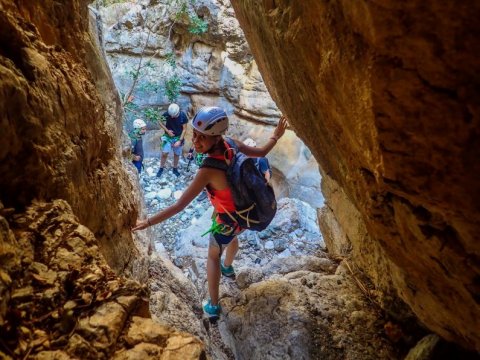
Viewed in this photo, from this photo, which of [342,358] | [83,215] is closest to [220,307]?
[342,358]

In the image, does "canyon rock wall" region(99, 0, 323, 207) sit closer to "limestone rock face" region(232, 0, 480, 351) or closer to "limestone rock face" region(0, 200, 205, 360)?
"limestone rock face" region(232, 0, 480, 351)

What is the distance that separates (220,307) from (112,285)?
2.91 meters

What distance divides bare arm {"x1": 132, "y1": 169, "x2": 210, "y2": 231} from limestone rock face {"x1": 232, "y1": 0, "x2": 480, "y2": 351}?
1187 millimetres

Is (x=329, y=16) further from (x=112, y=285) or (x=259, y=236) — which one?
(x=259, y=236)

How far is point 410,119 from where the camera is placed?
1.39 metres

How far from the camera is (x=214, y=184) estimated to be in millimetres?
3402

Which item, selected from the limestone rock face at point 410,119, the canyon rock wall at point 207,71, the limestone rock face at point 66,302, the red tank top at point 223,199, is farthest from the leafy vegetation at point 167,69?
the limestone rock face at point 66,302

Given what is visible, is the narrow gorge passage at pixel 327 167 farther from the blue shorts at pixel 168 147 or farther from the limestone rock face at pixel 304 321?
the blue shorts at pixel 168 147

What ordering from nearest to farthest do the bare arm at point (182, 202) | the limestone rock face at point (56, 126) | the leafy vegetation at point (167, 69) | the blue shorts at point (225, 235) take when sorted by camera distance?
1. the limestone rock face at point (56, 126)
2. the bare arm at point (182, 202)
3. the blue shorts at point (225, 235)
4. the leafy vegetation at point (167, 69)

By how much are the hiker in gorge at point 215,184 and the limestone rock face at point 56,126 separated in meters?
0.56

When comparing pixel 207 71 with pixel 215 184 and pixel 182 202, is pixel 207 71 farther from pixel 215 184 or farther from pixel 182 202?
pixel 182 202

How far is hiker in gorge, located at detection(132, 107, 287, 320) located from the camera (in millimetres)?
3152

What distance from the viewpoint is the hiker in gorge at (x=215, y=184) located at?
3152 millimetres

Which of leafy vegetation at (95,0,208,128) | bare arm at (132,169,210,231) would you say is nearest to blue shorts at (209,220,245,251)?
bare arm at (132,169,210,231)
